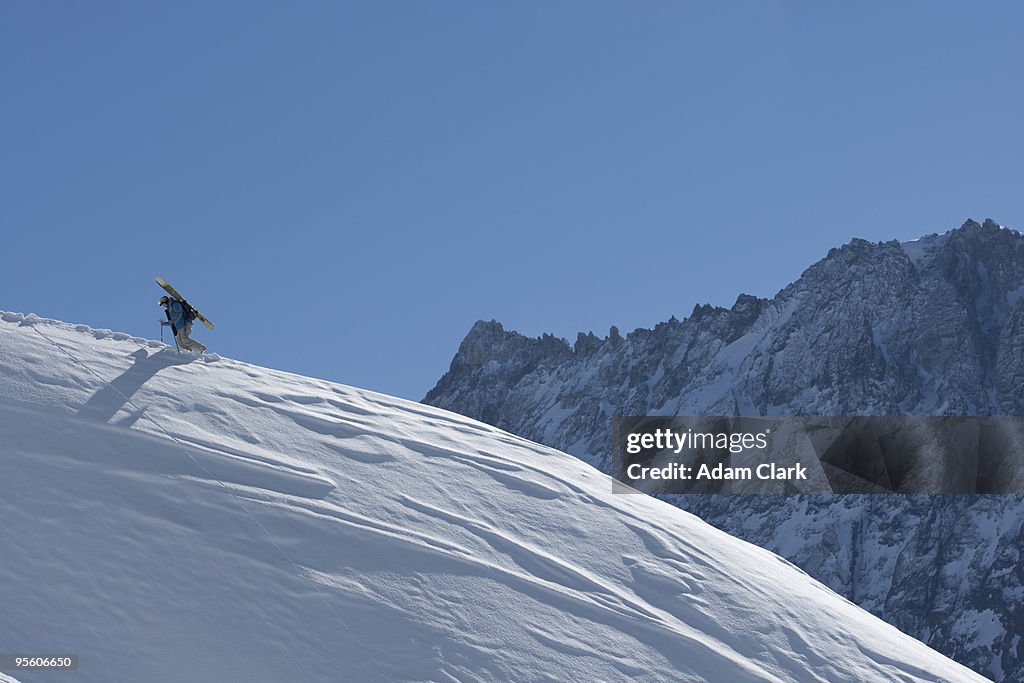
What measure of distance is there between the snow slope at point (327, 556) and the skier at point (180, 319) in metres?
0.32

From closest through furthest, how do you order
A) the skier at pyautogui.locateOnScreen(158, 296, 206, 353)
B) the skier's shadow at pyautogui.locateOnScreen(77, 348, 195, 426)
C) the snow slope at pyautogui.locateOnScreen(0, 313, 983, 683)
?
the snow slope at pyautogui.locateOnScreen(0, 313, 983, 683) → the skier's shadow at pyautogui.locateOnScreen(77, 348, 195, 426) → the skier at pyautogui.locateOnScreen(158, 296, 206, 353)

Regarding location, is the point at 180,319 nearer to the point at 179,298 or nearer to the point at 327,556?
the point at 179,298

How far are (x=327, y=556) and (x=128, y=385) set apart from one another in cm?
545

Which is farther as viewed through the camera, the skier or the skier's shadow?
the skier

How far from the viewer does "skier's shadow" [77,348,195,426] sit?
761 inches

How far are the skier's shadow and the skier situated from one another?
0.22 meters

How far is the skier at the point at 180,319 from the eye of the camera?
22281 mm

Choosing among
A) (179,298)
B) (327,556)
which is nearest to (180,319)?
(179,298)

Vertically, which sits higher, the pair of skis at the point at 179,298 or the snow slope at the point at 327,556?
the pair of skis at the point at 179,298

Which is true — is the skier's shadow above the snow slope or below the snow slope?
above

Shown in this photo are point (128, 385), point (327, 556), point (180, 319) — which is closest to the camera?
point (327, 556)

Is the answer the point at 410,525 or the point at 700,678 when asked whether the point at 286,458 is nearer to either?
the point at 410,525

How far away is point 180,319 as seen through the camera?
22.7 m

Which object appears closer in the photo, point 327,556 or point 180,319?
point 327,556
